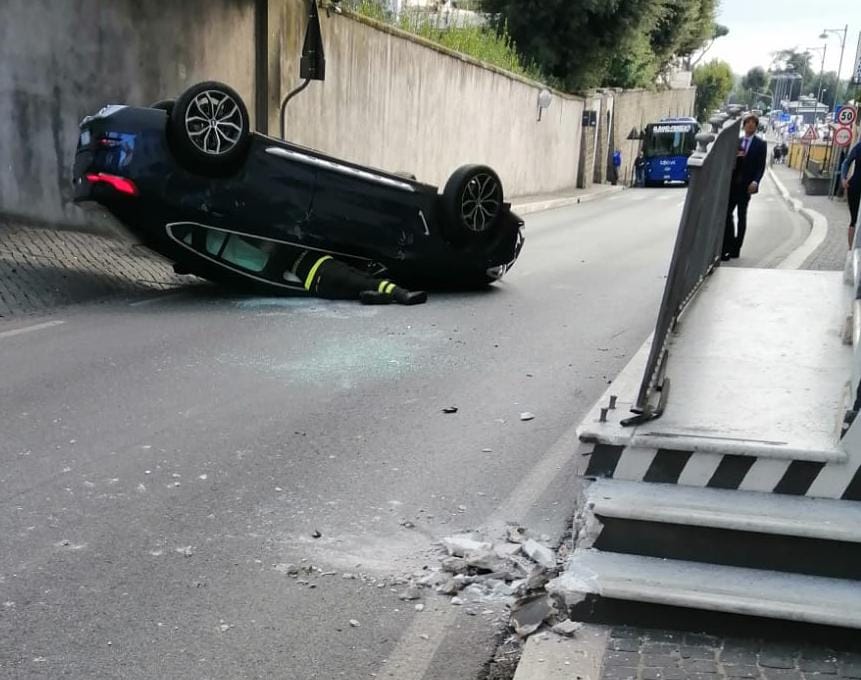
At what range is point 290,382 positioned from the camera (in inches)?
249

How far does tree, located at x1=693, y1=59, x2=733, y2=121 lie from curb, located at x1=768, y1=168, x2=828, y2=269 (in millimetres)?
77082

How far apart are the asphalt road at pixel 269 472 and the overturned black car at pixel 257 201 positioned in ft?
2.14

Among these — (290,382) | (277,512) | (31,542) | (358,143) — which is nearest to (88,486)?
(31,542)

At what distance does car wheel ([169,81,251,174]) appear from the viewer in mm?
8375

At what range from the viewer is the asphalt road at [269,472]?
10.4 ft

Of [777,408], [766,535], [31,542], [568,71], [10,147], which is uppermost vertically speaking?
[568,71]

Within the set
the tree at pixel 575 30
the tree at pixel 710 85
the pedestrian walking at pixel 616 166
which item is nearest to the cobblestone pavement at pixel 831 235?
the tree at pixel 575 30

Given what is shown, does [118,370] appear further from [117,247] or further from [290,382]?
[117,247]

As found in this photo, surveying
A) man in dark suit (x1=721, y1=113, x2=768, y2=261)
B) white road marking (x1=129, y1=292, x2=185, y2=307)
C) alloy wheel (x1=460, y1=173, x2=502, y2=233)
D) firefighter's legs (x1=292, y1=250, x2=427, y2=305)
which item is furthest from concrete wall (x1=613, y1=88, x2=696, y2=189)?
white road marking (x1=129, y1=292, x2=185, y2=307)

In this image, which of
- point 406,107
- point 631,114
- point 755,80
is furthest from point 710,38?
point 755,80

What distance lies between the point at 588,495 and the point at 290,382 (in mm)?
3366

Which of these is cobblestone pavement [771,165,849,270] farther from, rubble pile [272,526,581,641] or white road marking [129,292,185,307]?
rubble pile [272,526,581,641]

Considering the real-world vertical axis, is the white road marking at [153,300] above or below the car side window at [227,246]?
below

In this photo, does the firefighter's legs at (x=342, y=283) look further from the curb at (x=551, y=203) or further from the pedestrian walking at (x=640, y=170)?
the pedestrian walking at (x=640, y=170)
